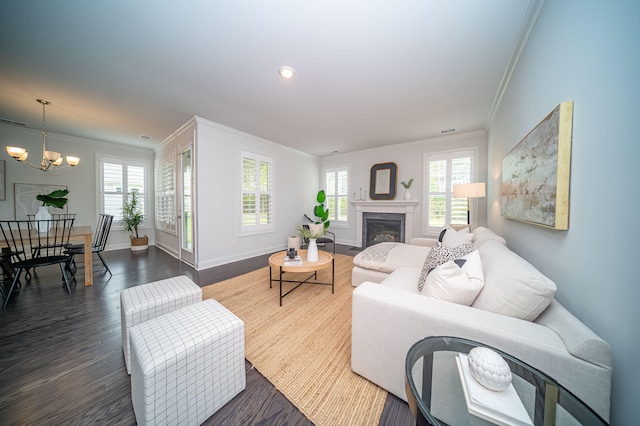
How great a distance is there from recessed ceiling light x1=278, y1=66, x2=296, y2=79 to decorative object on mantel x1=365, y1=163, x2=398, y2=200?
3.40 metres

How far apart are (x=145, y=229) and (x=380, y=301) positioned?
6387 mm

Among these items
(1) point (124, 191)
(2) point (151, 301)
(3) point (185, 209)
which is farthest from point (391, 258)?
(1) point (124, 191)

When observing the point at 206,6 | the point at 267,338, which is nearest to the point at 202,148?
the point at 206,6

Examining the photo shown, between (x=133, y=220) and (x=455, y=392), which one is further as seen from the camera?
(x=133, y=220)

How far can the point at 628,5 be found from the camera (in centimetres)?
76

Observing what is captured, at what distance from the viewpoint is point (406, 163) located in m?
4.76

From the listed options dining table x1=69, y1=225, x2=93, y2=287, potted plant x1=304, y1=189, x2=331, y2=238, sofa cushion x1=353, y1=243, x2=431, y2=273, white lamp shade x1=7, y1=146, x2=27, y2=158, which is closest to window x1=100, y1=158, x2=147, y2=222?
white lamp shade x1=7, y1=146, x2=27, y2=158

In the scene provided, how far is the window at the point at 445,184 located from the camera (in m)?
4.11

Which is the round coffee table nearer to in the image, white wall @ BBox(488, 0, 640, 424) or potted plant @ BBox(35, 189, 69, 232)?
white wall @ BBox(488, 0, 640, 424)

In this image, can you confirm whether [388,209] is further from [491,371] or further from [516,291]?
[491,371]

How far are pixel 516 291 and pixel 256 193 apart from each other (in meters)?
4.26

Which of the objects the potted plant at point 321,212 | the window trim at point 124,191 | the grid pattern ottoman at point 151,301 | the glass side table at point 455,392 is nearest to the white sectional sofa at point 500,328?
the glass side table at point 455,392

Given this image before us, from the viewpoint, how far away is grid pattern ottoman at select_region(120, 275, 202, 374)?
1.40 m

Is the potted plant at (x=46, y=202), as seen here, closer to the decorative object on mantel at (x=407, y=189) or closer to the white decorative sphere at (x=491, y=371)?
the white decorative sphere at (x=491, y=371)
